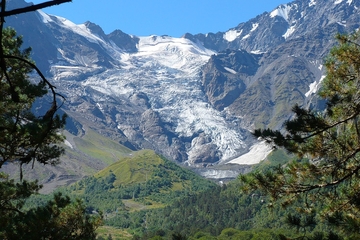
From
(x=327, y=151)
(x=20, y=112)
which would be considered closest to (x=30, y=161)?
(x=20, y=112)

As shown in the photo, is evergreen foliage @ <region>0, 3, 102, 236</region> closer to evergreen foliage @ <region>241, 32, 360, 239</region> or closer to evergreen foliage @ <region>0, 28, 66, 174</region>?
evergreen foliage @ <region>0, 28, 66, 174</region>

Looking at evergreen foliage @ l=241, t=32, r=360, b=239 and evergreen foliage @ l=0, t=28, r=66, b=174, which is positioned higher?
evergreen foliage @ l=0, t=28, r=66, b=174

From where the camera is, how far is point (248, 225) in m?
188

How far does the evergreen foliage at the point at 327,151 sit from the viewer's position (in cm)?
1401

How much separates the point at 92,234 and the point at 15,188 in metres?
5.19

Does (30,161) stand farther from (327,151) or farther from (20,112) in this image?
(327,151)

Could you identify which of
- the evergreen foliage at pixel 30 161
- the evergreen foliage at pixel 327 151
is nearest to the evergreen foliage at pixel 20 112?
the evergreen foliage at pixel 30 161

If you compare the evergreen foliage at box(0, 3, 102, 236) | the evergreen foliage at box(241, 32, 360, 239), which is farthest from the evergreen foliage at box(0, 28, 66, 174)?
the evergreen foliage at box(241, 32, 360, 239)

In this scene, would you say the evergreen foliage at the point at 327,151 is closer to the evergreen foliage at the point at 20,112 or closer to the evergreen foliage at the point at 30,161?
the evergreen foliage at the point at 30,161

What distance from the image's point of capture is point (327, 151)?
608 inches

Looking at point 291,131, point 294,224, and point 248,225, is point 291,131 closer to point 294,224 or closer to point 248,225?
point 294,224

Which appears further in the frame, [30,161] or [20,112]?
[20,112]

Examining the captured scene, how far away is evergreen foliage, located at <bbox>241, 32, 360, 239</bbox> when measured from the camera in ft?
46.0

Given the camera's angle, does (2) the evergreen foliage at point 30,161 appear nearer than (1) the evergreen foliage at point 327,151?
No
